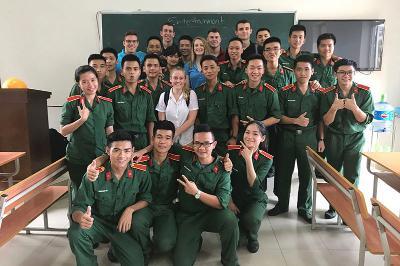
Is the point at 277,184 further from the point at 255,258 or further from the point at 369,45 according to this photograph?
the point at 369,45

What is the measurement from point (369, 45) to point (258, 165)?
3070 millimetres

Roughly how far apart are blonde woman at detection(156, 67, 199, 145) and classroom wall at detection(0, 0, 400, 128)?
2289mm

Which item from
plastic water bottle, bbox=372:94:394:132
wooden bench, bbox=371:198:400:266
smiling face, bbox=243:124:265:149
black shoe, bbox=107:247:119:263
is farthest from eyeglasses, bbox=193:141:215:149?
plastic water bottle, bbox=372:94:394:132

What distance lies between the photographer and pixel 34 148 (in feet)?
12.5

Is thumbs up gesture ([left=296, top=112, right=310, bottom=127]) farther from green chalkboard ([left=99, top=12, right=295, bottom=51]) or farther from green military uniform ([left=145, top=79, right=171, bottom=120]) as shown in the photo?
green chalkboard ([left=99, top=12, right=295, bottom=51])

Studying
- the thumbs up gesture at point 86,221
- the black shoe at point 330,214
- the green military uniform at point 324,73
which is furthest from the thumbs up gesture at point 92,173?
the green military uniform at point 324,73

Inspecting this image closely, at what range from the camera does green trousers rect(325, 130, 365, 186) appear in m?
2.93

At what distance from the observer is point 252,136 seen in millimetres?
2559

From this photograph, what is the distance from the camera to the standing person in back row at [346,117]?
283 centimetres

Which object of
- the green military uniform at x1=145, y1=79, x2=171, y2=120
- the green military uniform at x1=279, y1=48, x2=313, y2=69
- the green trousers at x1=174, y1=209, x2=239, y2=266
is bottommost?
the green trousers at x1=174, y1=209, x2=239, y2=266

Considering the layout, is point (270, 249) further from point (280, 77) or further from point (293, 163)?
point (280, 77)

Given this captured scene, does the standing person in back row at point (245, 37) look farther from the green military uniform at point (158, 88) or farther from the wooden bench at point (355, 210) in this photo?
the wooden bench at point (355, 210)

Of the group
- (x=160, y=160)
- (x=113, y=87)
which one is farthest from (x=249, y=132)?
(x=113, y=87)

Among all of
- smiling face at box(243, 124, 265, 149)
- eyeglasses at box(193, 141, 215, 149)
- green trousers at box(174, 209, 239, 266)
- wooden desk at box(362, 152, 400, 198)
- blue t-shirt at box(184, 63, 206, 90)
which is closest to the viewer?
green trousers at box(174, 209, 239, 266)
